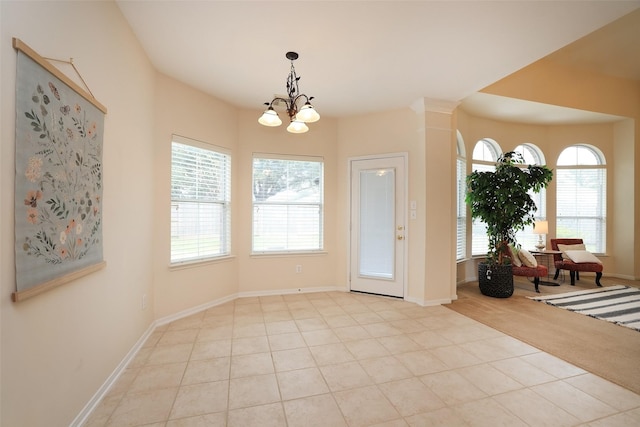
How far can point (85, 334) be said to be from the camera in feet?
5.59

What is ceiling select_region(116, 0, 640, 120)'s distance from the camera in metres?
2.06

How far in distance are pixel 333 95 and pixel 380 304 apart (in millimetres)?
2899

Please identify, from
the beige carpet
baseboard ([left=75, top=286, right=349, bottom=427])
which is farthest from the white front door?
the beige carpet

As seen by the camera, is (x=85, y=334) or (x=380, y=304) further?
(x=380, y=304)

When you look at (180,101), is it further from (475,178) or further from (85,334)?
(475,178)

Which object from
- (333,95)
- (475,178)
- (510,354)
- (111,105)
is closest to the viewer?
(111,105)

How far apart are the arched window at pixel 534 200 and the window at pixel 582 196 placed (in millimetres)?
369

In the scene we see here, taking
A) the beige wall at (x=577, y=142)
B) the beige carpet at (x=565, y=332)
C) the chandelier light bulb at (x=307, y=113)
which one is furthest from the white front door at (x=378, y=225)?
the beige wall at (x=577, y=142)

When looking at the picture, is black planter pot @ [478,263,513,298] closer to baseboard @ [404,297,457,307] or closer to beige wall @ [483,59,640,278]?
baseboard @ [404,297,457,307]

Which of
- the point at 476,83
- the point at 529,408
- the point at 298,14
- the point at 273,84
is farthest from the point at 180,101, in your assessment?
the point at 529,408

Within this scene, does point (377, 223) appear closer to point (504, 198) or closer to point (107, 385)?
point (504, 198)

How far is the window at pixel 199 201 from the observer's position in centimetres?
323

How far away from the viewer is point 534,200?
5.55m

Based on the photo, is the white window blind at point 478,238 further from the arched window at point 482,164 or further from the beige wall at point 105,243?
the beige wall at point 105,243
